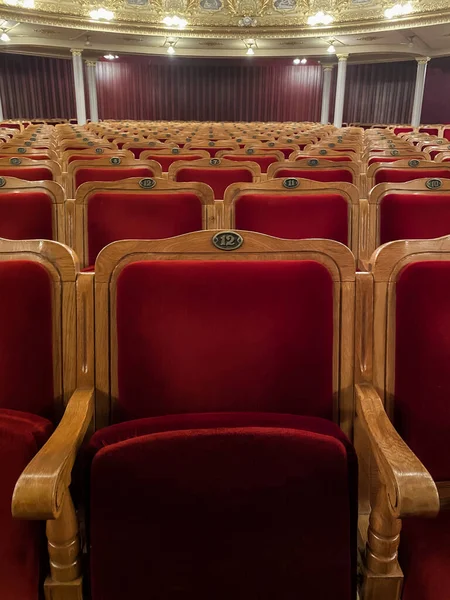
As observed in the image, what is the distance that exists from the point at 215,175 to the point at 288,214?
1.07m

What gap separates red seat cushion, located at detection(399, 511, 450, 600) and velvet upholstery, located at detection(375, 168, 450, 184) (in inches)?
90.0

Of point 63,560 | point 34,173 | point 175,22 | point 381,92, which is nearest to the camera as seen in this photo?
point 63,560

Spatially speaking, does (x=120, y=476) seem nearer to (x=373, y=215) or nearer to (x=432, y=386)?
(x=432, y=386)

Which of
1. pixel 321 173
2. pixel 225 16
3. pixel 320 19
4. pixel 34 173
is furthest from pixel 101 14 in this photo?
pixel 321 173

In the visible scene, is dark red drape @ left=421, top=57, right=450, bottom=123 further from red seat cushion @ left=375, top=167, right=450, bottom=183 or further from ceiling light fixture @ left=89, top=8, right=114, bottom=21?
red seat cushion @ left=375, top=167, right=450, bottom=183

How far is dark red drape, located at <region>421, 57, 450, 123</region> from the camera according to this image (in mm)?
16781

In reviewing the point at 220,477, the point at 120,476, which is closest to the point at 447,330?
the point at 220,477

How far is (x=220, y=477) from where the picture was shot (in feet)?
2.51

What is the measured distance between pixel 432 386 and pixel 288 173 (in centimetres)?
201

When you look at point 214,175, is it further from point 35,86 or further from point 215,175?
point 35,86

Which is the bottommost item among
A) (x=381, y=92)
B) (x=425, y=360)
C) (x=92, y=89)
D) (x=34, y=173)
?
(x=425, y=360)

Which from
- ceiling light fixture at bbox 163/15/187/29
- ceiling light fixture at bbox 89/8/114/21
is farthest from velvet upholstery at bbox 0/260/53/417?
ceiling light fixture at bbox 163/15/187/29

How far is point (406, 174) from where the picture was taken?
2885mm

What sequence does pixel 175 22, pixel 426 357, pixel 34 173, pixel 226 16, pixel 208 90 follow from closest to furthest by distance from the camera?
pixel 426 357, pixel 34 173, pixel 175 22, pixel 226 16, pixel 208 90
